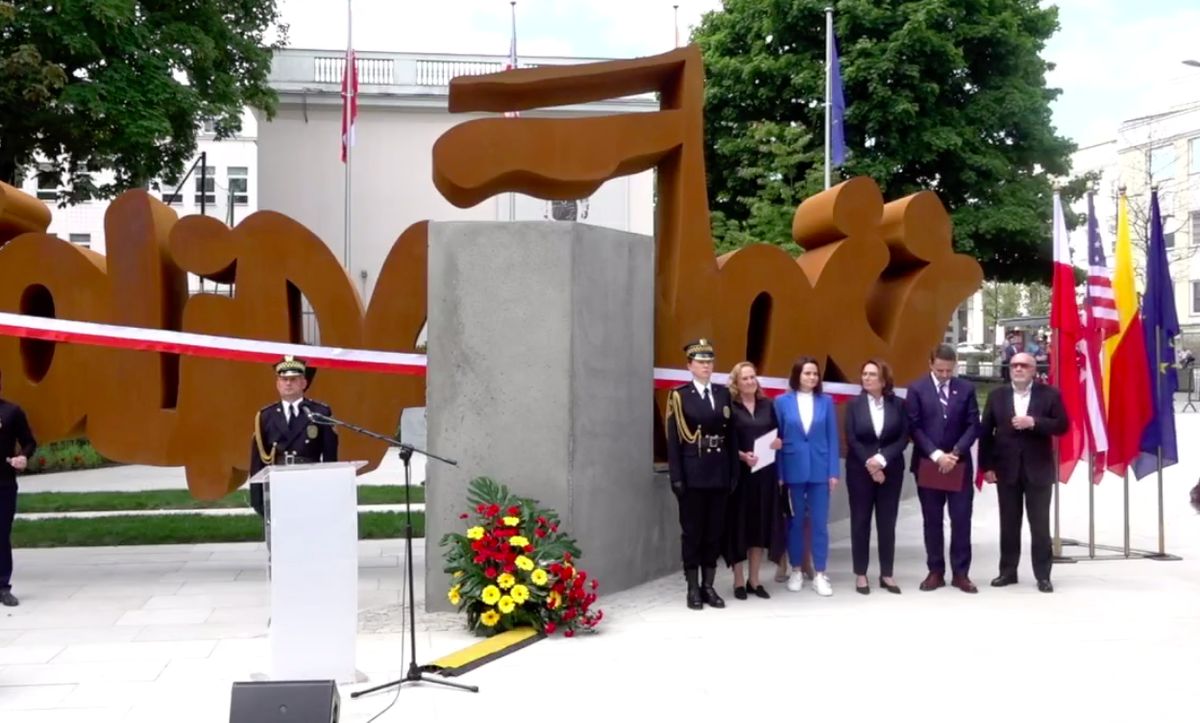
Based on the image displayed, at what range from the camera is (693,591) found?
26.5 ft

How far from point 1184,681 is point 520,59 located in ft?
87.7

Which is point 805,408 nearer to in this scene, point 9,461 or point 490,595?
point 490,595

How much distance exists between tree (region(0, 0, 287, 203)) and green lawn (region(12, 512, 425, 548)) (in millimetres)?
8532

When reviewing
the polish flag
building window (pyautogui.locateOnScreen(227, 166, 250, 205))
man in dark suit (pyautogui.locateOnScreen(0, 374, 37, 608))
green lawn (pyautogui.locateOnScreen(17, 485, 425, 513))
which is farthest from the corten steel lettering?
building window (pyautogui.locateOnScreen(227, 166, 250, 205))

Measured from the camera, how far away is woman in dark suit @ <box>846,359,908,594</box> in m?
8.60

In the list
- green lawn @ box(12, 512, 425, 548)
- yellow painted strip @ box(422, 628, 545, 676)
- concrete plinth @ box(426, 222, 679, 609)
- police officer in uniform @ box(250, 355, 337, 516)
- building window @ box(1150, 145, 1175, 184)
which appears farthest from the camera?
building window @ box(1150, 145, 1175, 184)

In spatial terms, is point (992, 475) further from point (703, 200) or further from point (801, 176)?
point (801, 176)

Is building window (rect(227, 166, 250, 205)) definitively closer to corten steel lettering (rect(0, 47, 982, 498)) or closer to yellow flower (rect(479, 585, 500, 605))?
corten steel lettering (rect(0, 47, 982, 498))

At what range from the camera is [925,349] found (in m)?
10.9

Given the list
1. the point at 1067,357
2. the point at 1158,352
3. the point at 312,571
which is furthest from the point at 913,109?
the point at 312,571

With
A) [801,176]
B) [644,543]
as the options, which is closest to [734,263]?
[644,543]

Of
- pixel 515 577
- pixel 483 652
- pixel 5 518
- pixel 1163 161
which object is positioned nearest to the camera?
pixel 483 652

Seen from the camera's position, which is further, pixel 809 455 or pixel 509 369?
pixel 809 455

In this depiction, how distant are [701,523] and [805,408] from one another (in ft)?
4.04
